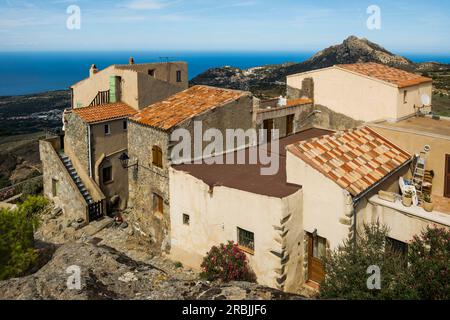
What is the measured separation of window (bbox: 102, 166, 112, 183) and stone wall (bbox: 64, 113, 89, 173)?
117 cm

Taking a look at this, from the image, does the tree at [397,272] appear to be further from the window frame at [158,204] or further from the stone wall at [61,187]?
the stone wall at [61,187]

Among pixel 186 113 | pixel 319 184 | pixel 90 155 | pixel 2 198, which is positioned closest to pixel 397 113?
pixel 319 184

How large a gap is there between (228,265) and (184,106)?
28.8ft

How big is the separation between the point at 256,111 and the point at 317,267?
937cm

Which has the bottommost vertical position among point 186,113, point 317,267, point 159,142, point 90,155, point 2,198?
point 2,198

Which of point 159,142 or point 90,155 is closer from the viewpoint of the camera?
point 159,142

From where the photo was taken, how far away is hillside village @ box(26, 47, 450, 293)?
606 inches

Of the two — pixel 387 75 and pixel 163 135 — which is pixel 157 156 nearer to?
pixel 163 135

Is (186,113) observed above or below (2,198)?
above

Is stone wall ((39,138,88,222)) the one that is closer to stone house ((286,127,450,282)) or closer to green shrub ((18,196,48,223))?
green shrub ((18,196,48,223))

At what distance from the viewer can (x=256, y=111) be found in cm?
2259

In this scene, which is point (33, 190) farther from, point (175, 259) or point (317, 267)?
point (317, 267)

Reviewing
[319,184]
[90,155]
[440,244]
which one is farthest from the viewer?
[90,155]

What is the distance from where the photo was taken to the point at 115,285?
15.0 metres
